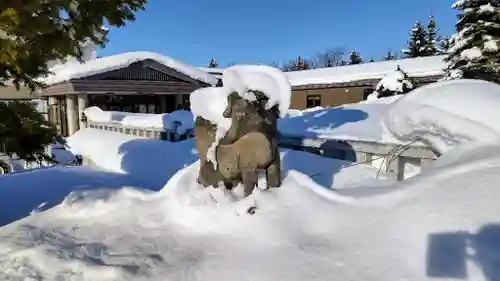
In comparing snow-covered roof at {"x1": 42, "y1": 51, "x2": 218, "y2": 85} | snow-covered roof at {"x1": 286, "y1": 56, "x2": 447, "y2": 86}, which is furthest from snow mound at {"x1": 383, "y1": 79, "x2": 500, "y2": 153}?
snow-covered roof at {"x1": 286, "y1": 56, "x2": 447, "y2": 86}

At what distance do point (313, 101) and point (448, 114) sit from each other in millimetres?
19994

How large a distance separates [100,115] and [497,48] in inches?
530

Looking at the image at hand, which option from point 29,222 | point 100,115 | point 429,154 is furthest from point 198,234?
point 100,115

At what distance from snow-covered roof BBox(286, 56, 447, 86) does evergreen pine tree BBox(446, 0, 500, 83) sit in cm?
211

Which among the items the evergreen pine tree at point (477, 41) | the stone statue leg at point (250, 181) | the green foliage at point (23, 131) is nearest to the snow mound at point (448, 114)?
the stone statue leg at point (250, 181)

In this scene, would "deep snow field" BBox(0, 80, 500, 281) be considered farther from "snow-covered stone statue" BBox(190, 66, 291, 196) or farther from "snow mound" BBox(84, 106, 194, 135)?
"snow mound" BBox(84, 106, 194, 135)

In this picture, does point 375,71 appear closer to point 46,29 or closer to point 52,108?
point 52,108

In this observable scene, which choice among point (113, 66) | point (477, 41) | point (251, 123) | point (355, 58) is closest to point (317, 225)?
point (251, 123)

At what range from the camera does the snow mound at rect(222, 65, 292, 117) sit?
299 cm

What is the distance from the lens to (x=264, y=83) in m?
2.99

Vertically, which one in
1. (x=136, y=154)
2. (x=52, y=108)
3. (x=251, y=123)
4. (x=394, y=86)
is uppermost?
(x=394, y=86)

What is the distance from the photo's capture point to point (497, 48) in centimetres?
1355

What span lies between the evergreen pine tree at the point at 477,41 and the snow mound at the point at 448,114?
38.7 feet

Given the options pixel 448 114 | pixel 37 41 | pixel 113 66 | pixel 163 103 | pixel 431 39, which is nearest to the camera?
pixel 448 114
